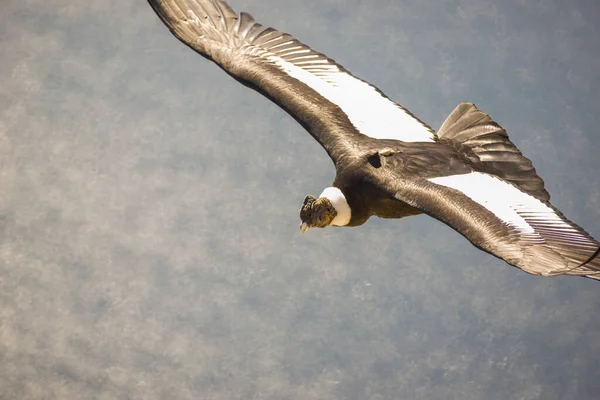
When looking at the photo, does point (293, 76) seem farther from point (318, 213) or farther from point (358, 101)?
point (318, 213)

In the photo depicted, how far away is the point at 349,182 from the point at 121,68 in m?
2.83

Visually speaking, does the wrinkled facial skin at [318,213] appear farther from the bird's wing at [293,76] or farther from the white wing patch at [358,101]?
the white wing patch at [358,101]

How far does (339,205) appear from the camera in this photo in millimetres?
6598

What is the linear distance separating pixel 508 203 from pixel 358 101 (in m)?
1.32

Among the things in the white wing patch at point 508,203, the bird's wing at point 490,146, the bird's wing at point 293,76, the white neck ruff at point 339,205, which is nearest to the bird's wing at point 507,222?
the white wing patch at point 508,203

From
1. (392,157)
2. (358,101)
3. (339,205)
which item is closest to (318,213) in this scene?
(339,205)

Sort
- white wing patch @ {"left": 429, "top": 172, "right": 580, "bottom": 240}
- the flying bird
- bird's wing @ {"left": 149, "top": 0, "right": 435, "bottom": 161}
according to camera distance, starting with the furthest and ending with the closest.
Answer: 1. bird's wing @ {"left": 149, "top": 0, "right": 435, "bottom": 161}
2. white wing patch @ {"left": 429, "top": 172, "right": 580, "bottom": 240}
3. the flying bird

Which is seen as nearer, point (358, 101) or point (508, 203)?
point (508, 203)

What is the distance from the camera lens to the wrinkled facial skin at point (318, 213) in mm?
6609

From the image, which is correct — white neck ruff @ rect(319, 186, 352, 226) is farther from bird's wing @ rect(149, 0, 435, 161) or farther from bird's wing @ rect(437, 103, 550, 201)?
bird's wing @ rect(437, 103, 550, 201)

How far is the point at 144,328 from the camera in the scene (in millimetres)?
8430

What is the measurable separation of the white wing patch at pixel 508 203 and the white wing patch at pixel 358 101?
1.81ft

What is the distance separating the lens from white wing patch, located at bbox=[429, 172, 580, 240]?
5.86 metres

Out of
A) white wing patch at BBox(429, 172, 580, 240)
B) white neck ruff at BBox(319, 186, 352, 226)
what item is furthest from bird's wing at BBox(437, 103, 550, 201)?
white neck ruff at BBox(319, 186, 352, 226)
